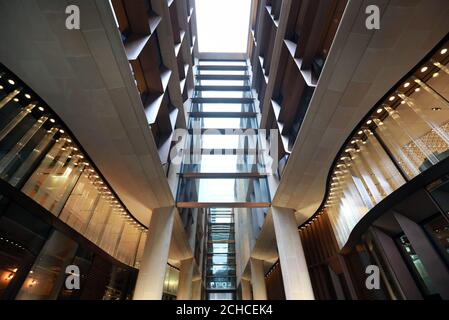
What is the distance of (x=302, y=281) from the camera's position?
8.53 meters

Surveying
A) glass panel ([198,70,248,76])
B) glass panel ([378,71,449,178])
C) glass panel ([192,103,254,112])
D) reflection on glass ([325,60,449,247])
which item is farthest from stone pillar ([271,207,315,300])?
glass panel ([198,70,248,76])

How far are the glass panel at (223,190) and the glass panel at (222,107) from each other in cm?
724

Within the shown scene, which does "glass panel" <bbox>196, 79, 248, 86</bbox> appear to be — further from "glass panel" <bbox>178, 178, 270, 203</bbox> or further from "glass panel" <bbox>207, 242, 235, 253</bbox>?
"glass panel" <bbox>207, 242, 235, 253</bbox>

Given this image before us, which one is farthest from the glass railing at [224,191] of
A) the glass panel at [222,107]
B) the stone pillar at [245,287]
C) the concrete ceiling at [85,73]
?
the stone pillar at [245,287]

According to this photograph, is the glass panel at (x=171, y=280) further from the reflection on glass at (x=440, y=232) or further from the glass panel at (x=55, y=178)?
the reflection on glass at (x=440, y=232)

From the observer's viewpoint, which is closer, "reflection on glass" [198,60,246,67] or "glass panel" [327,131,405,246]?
"glass panel" [327,131,405,246]

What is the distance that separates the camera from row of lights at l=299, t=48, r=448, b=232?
5.44 meters

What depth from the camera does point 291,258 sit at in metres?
9.02

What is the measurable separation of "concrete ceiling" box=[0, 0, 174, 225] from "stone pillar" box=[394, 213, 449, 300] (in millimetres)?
8651

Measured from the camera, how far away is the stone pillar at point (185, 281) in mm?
15758
